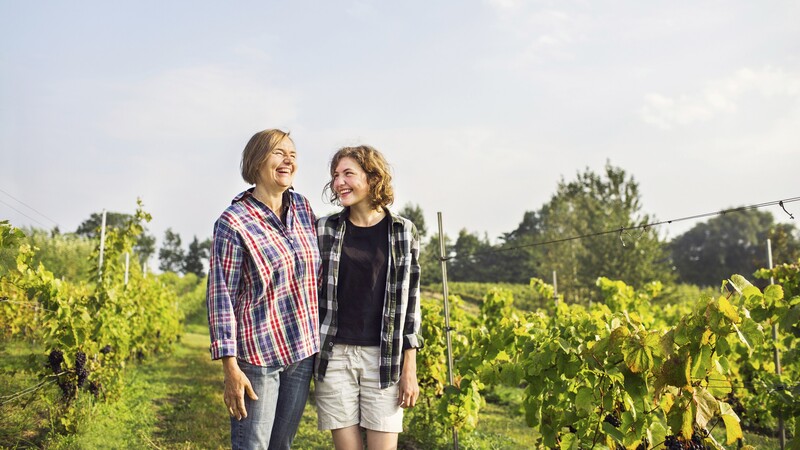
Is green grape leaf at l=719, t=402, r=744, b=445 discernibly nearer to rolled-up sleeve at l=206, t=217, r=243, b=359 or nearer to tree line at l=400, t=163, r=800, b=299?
rolled-up sleeve at l=206, t=217, r=243, b=359

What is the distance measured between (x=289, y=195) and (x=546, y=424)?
1.55m

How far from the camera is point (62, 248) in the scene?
79.2 feet

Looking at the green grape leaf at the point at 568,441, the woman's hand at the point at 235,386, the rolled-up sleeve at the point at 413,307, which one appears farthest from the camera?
the green grape leaf at the point at 568,441

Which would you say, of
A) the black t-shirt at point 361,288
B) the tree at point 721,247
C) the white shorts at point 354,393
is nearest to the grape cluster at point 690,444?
the white shorts at point 354,393

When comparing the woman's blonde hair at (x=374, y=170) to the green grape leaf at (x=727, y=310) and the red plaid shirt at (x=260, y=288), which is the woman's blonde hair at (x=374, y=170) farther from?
the green grape leaf at (x=727, y=310)

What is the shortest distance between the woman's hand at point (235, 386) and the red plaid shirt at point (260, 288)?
0.13 ft

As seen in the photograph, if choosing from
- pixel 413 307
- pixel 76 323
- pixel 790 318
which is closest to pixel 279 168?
pixel 413 307

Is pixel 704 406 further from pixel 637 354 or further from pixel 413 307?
pixel 413 307

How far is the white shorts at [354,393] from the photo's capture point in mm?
2344

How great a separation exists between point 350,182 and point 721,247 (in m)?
41.4

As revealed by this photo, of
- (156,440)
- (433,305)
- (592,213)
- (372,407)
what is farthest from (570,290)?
(372,407)

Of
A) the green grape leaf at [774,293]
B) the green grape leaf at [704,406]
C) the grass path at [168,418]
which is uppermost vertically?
the green grape leaf at [774,293]

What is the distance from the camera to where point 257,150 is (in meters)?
2.25

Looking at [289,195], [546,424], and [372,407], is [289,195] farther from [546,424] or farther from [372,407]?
[546,424]
